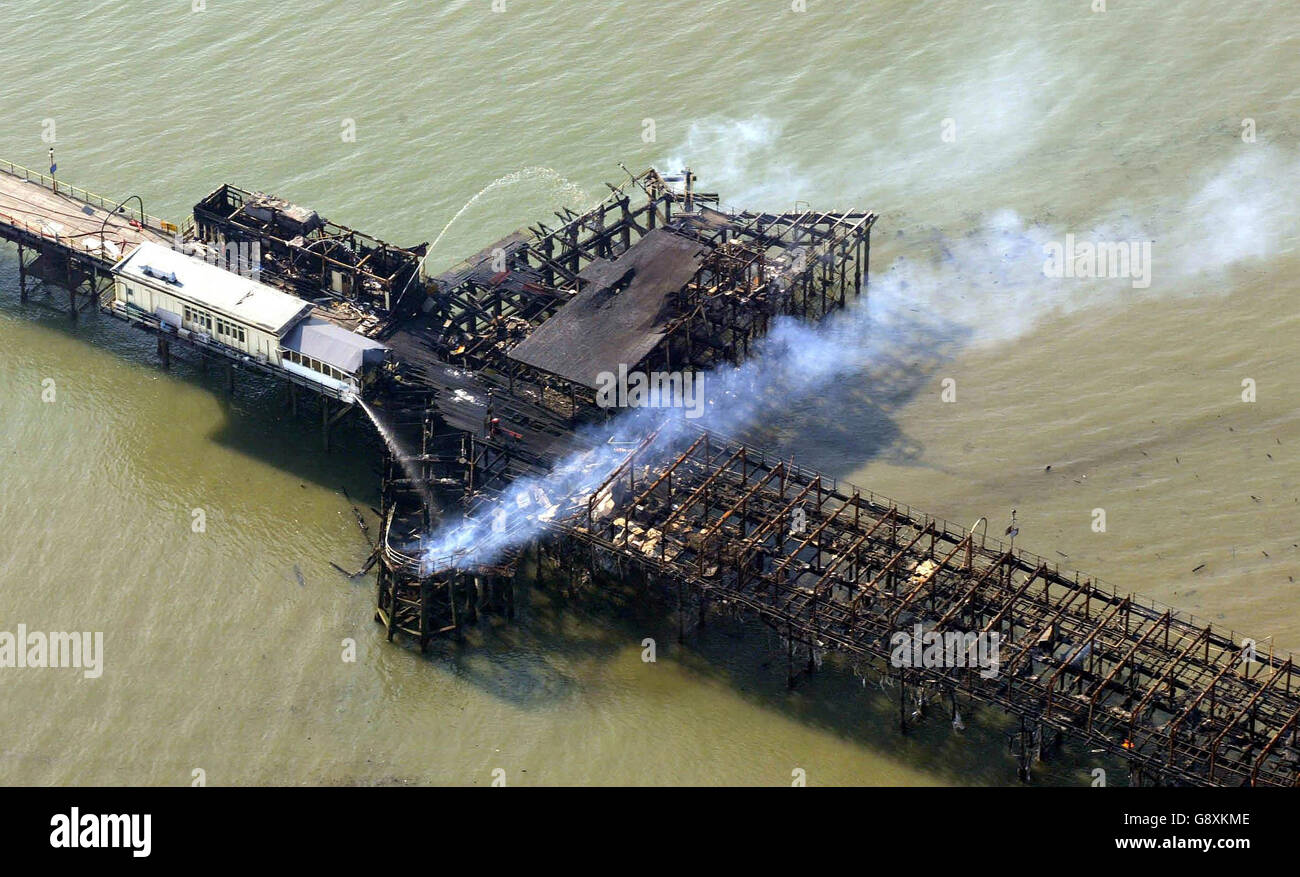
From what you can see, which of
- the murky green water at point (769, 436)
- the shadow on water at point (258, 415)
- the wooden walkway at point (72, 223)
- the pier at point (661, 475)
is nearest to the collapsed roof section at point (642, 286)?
the pier at point (661, 475)

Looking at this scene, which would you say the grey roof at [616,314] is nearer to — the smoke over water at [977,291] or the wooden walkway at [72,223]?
the smoke over water at [977,291]

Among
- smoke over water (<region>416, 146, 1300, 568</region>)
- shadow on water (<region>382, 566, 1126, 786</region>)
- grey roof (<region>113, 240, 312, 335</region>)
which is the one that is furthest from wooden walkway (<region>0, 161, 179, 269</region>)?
shadow on water (<region>382, 566, 1126, 786</region>)

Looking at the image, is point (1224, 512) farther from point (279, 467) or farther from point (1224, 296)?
point (279, 467)

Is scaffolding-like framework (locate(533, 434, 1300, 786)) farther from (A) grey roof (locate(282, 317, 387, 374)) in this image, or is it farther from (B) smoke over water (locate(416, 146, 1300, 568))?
(A) grey roof (locate(282, 317, 387, 374))

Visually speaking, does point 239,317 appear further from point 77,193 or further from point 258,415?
point 77,193

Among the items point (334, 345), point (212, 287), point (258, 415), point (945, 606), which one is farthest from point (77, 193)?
point (945, 606)
